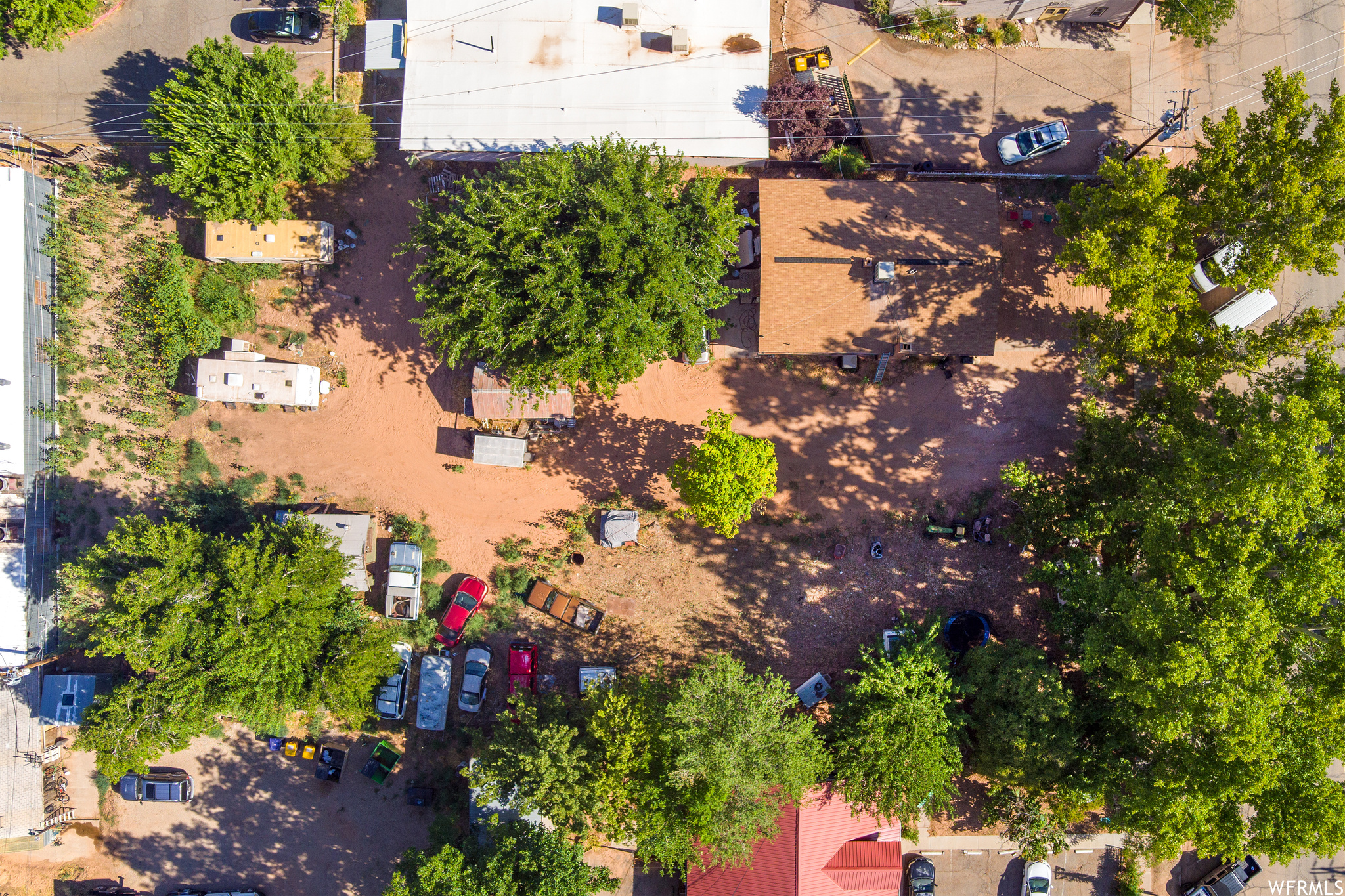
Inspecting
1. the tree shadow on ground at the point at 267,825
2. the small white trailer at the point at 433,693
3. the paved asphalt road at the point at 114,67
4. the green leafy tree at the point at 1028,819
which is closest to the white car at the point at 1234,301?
the green leafy tree at the point at 1028,819

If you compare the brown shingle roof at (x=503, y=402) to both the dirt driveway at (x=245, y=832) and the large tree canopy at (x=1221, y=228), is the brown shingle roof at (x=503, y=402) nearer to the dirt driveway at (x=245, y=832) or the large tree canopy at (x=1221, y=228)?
the dirt driveway at (x=245, y=832)

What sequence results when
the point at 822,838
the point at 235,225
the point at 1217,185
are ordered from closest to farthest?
the point at 1217,185
the point at 822,838
the point at 235,225

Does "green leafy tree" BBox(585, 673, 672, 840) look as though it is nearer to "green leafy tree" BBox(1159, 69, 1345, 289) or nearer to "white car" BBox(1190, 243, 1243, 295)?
"white car" BBox(1190, 243, 1243, 295)

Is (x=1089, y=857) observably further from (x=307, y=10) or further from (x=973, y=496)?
(x=307, y=10)

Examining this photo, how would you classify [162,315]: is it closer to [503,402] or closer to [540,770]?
[503,402]

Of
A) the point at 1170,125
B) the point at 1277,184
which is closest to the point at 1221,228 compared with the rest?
the point at 1277,184

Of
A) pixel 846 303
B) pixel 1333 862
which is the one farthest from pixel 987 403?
pixel 1333 862

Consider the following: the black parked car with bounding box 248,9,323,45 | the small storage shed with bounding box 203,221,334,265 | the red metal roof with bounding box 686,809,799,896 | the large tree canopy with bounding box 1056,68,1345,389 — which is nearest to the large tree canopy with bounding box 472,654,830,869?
the red metal roof with bounding box 686,809,799,896
